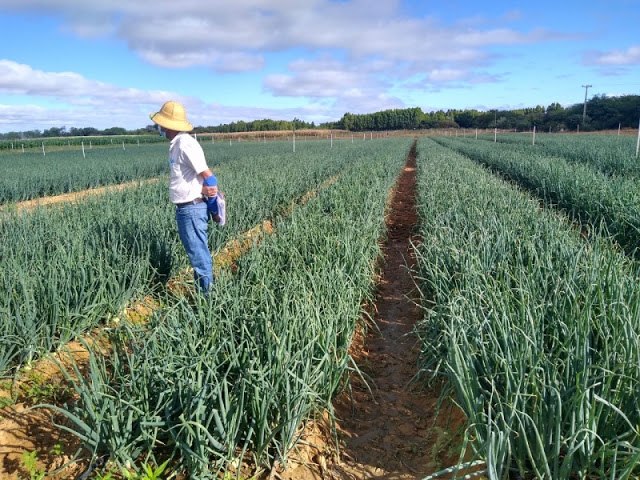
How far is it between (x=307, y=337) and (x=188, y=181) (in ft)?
6.07

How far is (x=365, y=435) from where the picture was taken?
2412mm

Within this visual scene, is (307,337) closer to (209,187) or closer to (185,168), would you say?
(209,187)

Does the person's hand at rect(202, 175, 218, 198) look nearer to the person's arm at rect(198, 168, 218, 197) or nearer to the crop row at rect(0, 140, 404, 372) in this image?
the person's arm at rect(198, 168, 218, 197)

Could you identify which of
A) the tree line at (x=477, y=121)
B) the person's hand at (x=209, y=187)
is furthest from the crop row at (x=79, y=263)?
the tree line at (x=477, y=121)

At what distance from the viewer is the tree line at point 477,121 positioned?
170 ft

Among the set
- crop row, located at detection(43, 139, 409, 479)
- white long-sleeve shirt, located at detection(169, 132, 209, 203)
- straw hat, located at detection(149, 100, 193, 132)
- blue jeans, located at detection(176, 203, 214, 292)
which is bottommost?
crop row, located at detection(43, 139, 409, 479)

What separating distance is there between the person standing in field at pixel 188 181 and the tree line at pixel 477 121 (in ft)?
136

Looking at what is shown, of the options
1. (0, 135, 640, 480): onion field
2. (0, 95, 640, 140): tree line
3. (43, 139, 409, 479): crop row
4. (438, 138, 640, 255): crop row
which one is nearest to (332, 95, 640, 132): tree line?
(0, 95, 640, 140): tree line

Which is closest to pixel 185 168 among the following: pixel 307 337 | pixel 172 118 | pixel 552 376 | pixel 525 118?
pixel 172 118

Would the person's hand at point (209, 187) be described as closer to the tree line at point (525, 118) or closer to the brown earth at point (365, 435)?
the brown earth at point (365, 435)

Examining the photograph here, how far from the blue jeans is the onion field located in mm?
450

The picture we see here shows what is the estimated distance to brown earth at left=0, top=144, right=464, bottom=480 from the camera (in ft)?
6.86

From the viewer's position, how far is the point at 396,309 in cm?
411

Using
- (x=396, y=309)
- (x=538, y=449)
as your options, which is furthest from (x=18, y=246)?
(x=538, y=449)
